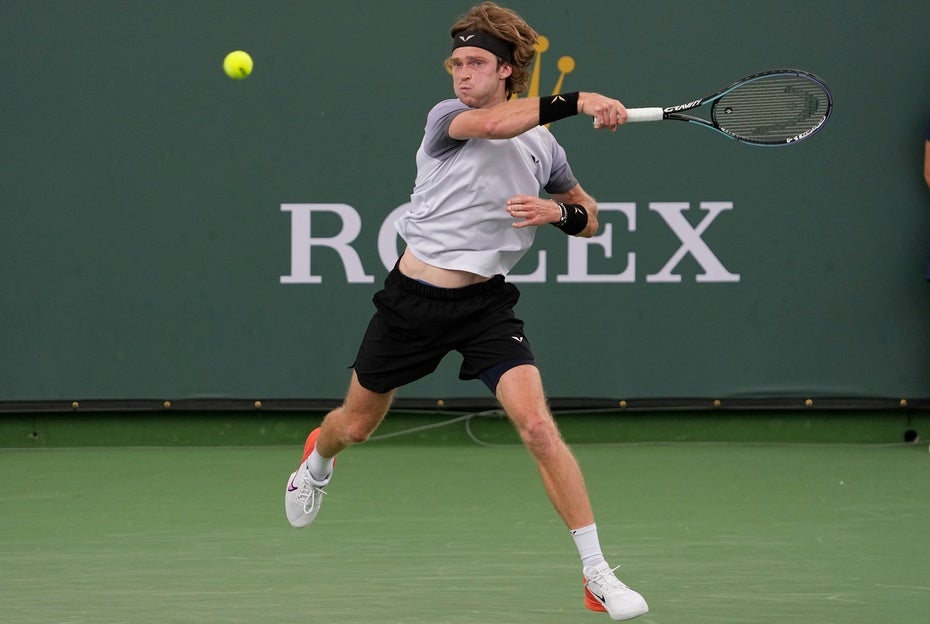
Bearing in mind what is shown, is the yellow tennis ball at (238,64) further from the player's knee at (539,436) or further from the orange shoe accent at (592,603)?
the orange shoe accent at (592,603)

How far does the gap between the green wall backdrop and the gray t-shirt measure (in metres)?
2.43

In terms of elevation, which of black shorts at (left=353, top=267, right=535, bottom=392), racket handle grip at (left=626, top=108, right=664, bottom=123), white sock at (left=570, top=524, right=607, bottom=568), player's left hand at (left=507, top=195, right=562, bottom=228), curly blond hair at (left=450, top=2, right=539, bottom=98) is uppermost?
curly blond hair at (left=450, top=2, right=539, bottom=98)

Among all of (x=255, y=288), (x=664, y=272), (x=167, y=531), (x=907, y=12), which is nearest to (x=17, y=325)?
(x=255, y=288)

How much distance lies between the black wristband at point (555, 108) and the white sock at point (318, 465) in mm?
1478

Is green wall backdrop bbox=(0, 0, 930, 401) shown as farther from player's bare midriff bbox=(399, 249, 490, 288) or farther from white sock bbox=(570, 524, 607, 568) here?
white sock bbox=(570, 524, 607, 568)

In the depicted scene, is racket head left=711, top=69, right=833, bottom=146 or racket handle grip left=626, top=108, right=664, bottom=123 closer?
racket handle grip left=626, top=108, right=664, bottom=123

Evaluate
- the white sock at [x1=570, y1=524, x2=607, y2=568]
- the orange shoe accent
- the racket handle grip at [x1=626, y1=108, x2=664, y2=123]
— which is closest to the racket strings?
the racket handle grip at [x1=626, y1=108, x2=664, y2=123]

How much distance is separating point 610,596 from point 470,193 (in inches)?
45.7

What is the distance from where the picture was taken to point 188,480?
19.5 feet

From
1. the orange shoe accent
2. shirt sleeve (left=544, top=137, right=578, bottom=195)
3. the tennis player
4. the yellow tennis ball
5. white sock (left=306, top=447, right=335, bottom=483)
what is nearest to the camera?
the orange shoe accent

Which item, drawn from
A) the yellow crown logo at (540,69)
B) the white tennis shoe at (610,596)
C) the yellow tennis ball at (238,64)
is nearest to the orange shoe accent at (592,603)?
the white tennis shoe at (610,596)

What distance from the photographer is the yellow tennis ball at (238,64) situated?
20.7ft

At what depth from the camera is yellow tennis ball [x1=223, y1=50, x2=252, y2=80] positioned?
20.7 ft

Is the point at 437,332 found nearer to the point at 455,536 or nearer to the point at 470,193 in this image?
the point at 470,193
